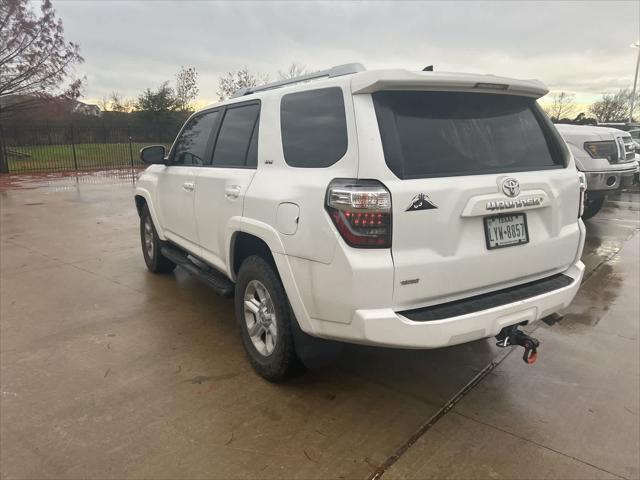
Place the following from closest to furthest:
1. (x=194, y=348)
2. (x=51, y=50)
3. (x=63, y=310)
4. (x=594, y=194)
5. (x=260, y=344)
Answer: (x=260, y=344) → (x=194, y=348) → (x=63, y=310) → (x=594, y=194) → (x=51, y=50)

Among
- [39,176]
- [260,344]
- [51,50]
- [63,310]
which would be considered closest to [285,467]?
[260,344]

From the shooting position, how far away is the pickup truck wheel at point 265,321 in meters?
2.92

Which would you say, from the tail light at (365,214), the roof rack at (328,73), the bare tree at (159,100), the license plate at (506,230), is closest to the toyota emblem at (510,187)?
the license plate at (506,230)

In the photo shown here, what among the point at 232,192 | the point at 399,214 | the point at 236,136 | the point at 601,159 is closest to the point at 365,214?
the point at 399,214

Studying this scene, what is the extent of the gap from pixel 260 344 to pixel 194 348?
2.40ft

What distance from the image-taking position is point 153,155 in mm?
4785

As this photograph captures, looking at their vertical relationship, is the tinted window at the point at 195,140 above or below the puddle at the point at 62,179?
above

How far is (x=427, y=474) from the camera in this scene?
7.72 ft

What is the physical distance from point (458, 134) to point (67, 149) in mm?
24298

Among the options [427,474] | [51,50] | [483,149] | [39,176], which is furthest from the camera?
[51,50]

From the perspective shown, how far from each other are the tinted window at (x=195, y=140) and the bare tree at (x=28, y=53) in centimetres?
1793

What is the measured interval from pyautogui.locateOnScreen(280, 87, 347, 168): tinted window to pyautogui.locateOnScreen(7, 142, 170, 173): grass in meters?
19.2

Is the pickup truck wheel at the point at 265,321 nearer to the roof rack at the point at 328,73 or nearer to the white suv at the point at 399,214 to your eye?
the white suv at the point at 399,214

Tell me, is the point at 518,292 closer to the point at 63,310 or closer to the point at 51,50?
the point at 63,310
